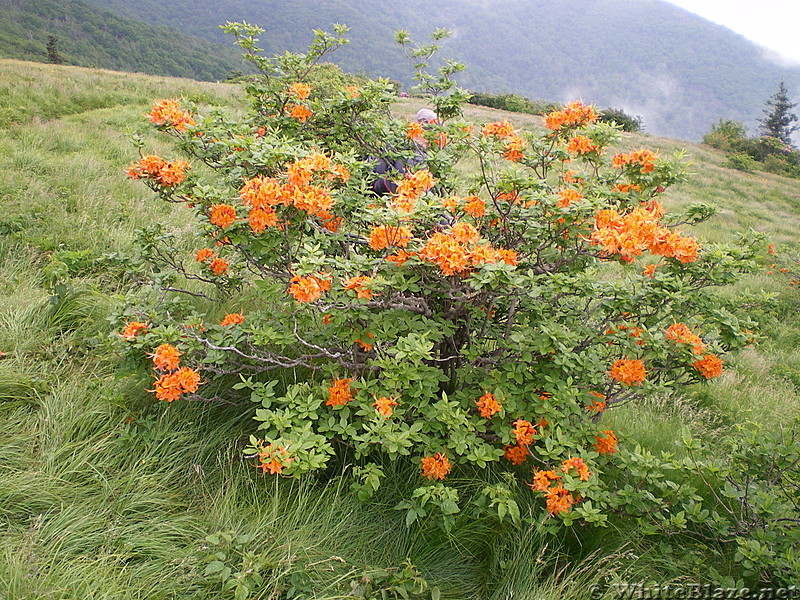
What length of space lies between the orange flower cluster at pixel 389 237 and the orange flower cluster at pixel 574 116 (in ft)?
4.24

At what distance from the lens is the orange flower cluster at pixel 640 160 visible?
7.79 feet

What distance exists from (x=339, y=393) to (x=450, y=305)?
0.75 m

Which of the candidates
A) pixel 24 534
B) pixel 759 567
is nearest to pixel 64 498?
pixel 24 534

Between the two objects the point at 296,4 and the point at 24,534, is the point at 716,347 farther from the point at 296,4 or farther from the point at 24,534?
the point at 296,4

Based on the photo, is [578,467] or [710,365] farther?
[710,365]

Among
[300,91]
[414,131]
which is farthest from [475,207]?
[300,91]

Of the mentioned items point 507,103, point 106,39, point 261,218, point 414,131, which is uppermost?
point 414,131

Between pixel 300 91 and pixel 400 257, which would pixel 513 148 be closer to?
pixel 400 257

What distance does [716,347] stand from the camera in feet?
8.45

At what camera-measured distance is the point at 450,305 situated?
2.46 m

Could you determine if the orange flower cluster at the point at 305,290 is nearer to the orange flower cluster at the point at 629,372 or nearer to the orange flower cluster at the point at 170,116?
the orange flower cluster at the point at 170,116

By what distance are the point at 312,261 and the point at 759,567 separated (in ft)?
7.18

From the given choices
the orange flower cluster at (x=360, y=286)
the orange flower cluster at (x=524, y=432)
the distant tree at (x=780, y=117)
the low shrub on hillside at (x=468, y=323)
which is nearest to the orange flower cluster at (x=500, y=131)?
the low shrub on hillside at (x=468, y=323)

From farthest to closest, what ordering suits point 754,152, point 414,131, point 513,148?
point 754,152 < point 414,131 < point 513,148
